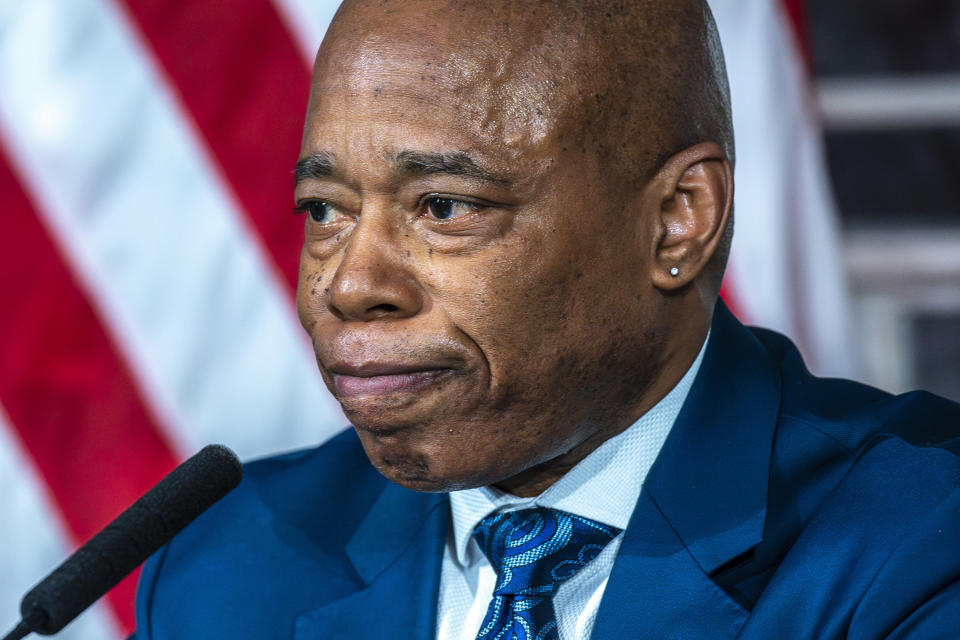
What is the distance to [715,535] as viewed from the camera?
1144mm

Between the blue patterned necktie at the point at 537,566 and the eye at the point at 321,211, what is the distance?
1.16ft

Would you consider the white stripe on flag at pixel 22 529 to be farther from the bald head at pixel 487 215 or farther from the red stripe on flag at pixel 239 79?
the bald head at pixel 487 215

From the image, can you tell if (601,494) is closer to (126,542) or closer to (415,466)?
(415,466)

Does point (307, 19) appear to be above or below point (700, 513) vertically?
above

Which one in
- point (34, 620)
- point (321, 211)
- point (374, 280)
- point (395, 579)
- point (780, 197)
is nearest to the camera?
point (34, 620)

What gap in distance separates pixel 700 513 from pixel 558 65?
44 cm

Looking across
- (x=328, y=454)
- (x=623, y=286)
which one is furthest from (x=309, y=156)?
(x=328, y=454)

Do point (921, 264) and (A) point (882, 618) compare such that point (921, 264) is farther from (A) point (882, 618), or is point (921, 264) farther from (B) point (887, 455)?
(A) point (882, 618)

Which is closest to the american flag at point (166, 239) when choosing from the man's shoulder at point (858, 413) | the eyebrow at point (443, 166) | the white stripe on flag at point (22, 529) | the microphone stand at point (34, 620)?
the white stripe on flag at point (22, 529)

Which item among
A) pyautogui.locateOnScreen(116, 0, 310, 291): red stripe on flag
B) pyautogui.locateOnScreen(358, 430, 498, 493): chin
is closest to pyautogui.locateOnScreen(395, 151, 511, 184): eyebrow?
pyautogui.locateOnScreen(358, 430, 498, 493): chin


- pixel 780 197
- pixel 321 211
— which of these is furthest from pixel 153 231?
pixel 780 197

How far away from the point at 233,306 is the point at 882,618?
1.25 metres

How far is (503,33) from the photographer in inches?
41.8

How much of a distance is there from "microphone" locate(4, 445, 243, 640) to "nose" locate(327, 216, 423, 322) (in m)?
0.17
